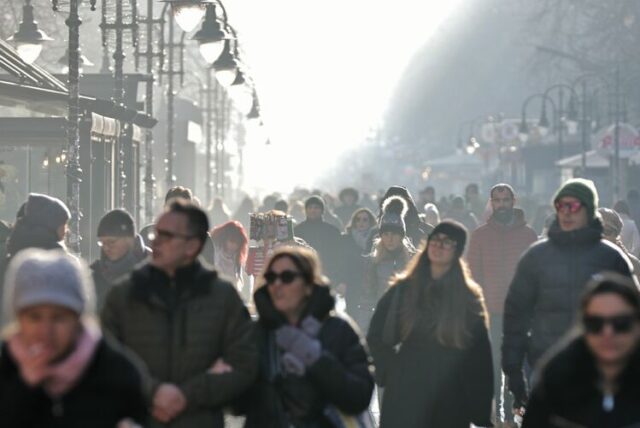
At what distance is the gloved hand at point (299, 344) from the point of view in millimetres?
7570

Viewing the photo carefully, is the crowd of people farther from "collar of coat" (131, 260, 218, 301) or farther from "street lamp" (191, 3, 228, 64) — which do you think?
"street lamp" (191, 3, 228, 64)

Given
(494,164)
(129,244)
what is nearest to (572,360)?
Answer: (129,244)

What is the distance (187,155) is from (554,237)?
1993 inches

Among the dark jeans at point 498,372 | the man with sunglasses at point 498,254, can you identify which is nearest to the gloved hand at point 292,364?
the dark jeans at point 498,372

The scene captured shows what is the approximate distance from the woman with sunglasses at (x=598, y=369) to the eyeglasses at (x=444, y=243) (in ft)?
11.1

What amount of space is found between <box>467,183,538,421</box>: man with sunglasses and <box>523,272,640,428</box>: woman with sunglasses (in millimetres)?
8026

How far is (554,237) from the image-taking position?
10188mm

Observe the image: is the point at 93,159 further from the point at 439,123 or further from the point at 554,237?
the point at 439,123

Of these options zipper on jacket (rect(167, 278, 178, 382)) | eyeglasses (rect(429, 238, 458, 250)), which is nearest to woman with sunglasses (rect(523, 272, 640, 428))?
zipper on jacket (rect(167, 278, 178, 382))

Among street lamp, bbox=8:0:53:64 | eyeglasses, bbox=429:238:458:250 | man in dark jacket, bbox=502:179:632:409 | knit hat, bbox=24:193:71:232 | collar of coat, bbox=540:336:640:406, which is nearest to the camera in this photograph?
collar of coat, bbox=540:336:640:406

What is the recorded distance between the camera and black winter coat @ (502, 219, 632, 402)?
10.1 m

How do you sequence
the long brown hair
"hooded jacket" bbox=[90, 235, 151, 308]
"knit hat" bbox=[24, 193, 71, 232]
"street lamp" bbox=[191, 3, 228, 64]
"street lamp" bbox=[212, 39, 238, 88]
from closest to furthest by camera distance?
1. the long brown hair
2. "knit hat" bbox=[24, 193, 71, 232]
3. "hooded jacket" bbox=[90, 235, 151, 308]
4. "street lamp" bbox=[191, 3, 228, 64]
5. "street lamp" bbox=[212, 39, 238, 88]

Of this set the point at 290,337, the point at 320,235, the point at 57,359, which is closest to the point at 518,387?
the point at 290,337

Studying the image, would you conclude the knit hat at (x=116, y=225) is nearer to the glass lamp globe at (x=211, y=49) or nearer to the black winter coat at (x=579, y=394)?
the black winter coat at (x=579, y=394)
